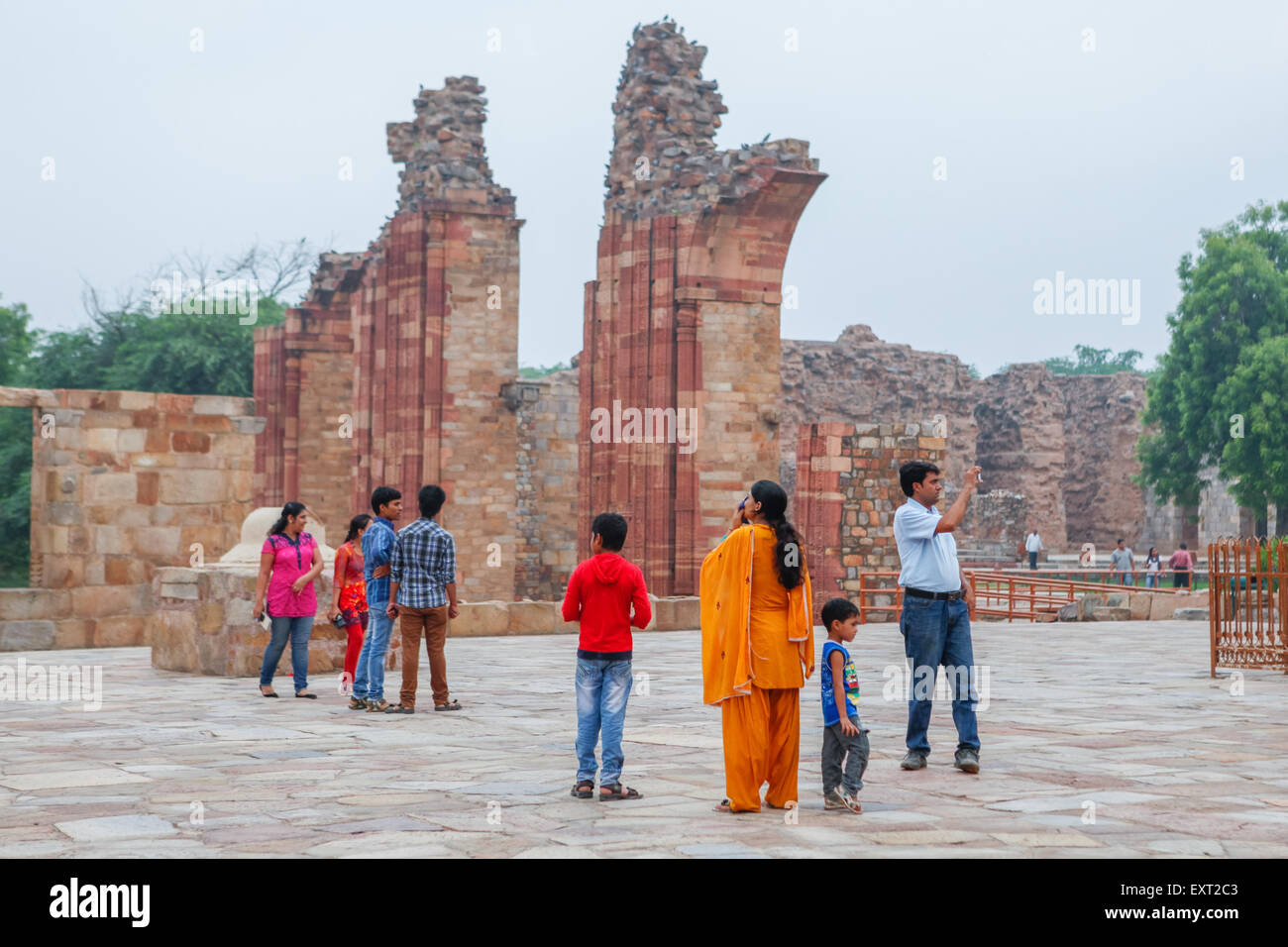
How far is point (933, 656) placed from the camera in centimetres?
673

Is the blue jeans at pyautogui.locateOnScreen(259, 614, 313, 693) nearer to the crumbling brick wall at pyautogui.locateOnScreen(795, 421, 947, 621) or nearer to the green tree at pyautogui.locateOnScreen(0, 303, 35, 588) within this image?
the crumbling brick wall at pyautogui.locateOnScreen(795, 421, 947, 621)

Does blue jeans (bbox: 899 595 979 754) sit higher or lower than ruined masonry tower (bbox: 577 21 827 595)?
lower

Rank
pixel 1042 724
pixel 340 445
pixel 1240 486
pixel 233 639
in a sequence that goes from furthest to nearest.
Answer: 1. pixel 1240 486
2. pixel 340 445
3. pixel 233 639
4. pixel 1042 724

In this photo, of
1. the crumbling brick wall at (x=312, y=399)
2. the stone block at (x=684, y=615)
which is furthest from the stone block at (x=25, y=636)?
the crumbling brick wall at (x=312, y=399)

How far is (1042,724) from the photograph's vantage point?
849 cm

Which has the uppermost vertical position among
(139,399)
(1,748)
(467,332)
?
(467,332)

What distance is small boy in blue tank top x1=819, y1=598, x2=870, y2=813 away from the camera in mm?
5727

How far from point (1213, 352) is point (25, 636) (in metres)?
33.6

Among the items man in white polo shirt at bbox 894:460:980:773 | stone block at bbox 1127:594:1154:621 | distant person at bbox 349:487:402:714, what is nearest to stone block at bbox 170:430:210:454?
distant person at bbox 349:487:402:714

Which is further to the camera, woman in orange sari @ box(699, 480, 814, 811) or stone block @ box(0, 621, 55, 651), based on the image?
stone block @ box(0, 621, 55, 651)

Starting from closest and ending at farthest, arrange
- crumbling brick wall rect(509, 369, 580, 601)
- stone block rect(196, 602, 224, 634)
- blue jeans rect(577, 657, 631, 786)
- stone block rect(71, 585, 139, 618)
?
blue jeans rect(577, 657, 631, 786), stone block rect(196, 602, 224, 634), stone block rect(71, 585, 139, 618), crumbling brick wall rect(509, 369, 580, 601)

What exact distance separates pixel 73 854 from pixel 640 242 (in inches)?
711

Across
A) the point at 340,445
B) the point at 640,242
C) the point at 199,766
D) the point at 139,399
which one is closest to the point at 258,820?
the point at 199,766
